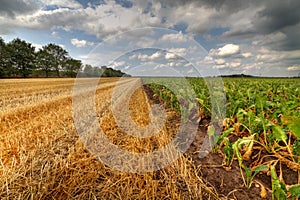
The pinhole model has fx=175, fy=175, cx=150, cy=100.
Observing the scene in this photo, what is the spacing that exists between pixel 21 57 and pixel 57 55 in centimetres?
1142

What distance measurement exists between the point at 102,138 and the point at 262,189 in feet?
7.67

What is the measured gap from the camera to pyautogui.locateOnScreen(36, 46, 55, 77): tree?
45969 mm

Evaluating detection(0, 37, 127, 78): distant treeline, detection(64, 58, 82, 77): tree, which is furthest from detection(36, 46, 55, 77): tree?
detection(64, 58, 82, 77): tree

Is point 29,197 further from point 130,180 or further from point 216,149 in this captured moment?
point 216,149

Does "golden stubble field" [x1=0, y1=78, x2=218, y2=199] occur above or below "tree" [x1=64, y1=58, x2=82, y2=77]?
below

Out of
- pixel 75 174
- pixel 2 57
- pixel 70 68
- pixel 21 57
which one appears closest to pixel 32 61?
pixel 21 57

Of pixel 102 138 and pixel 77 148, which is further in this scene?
pixel 102 138

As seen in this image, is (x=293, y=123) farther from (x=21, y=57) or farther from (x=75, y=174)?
(x=21, y=57)

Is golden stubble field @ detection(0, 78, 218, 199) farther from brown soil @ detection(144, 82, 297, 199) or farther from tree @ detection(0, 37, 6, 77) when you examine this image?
tree @ detection(0, 37, 6, 77)

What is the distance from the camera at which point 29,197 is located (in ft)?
5.42

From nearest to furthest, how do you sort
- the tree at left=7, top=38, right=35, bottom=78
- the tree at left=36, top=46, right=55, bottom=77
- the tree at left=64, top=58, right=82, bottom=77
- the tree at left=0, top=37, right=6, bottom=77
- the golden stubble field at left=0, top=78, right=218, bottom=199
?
the golden stubble field at left=0, top=78, right=218, bottom=199 < the tree at left=0, top=37, right=6, bottom=77 < the tree at left=7, top=38, right=35, bottom=78 < the tree at left=36, top=46, right=55, bottom=77 < the tree at left=64, top=58, right=82, bottom=77

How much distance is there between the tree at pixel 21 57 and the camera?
39719 mm

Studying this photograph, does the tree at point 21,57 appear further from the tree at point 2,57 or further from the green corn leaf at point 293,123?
the green corn leaf at point 293,123

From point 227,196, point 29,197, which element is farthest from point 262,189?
point 29,197
